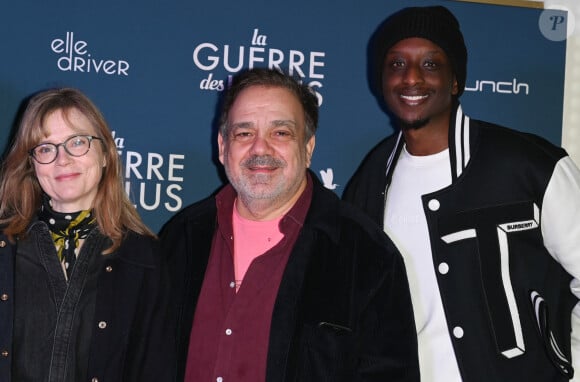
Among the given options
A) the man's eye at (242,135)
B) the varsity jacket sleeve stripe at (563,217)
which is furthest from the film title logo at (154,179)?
the varsity jacket sleeve stripe at (563,217)

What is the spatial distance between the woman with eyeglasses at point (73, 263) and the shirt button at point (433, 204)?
3.16 ft

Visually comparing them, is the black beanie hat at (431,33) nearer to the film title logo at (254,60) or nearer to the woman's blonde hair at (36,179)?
the film title logo at (254,60)

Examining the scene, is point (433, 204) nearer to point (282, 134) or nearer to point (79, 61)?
point (282, 134)

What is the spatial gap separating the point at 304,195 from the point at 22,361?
1018 mm

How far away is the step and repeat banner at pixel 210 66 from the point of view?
9.49 ft

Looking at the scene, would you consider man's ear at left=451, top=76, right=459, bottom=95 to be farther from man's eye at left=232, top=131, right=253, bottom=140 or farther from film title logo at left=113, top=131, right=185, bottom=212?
film title logo at left=113, top=131, right=185, bottom=212

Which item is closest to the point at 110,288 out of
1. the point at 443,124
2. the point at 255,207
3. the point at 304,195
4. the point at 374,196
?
the point at 255,207

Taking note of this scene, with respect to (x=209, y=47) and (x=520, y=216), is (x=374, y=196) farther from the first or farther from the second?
(x=209, y=47)

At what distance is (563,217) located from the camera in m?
2.46

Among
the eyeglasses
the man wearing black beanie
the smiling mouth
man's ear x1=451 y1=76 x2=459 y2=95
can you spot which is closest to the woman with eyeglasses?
the eyeglasses

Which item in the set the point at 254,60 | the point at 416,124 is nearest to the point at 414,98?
the point at 416,124

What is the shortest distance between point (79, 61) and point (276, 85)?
36.3 inches

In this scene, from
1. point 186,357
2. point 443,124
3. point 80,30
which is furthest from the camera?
point 80,30

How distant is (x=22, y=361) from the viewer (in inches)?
81.8
